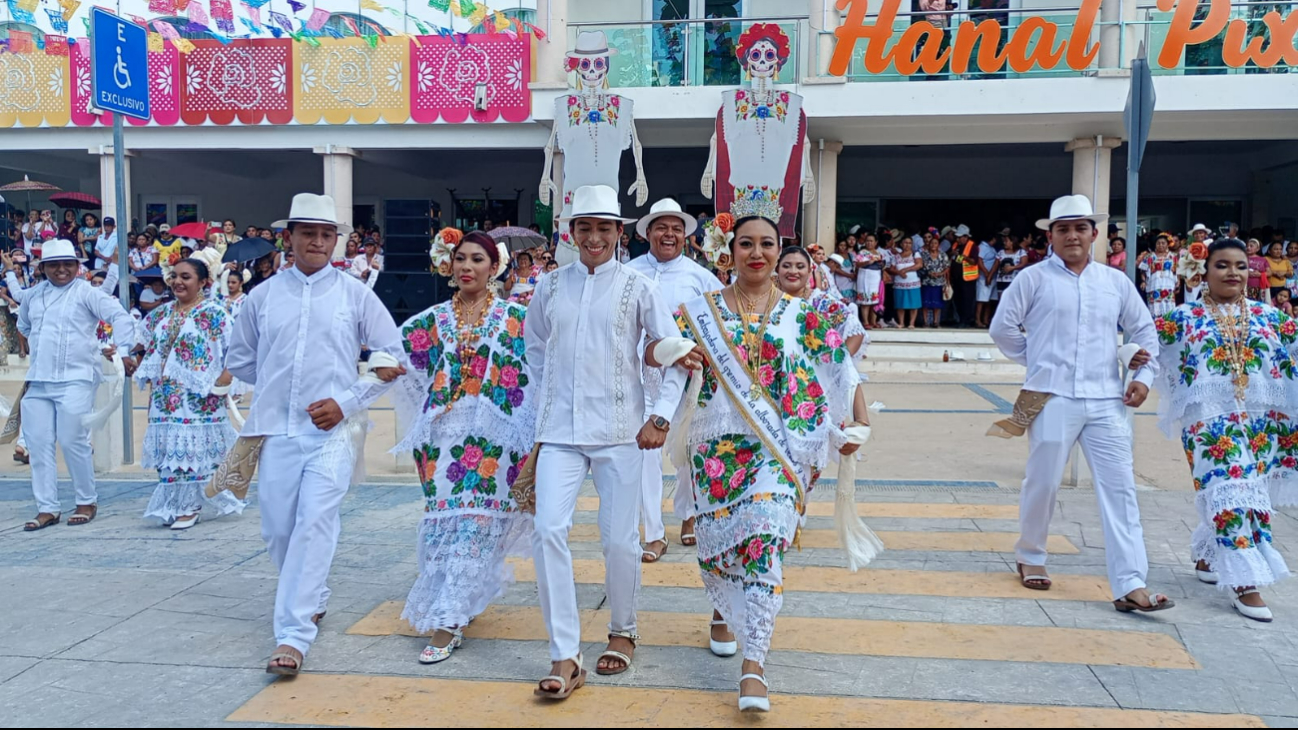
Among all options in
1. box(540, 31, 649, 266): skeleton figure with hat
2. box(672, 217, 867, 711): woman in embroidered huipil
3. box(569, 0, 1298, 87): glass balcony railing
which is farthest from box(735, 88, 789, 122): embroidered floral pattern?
box(672, 217, 867, 711): woman in embroidered huipil

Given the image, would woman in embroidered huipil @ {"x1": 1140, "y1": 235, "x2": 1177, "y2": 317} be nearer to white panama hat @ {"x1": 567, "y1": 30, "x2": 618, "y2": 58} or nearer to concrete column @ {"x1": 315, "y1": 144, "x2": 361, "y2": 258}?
white panama hat @ {"x1": 567, "y1": 30, "x2": 618, "y2": 58}

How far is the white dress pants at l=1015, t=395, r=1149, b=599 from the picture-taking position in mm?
5125

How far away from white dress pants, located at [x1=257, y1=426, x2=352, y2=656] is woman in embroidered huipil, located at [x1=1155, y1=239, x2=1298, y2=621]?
421 centimetres

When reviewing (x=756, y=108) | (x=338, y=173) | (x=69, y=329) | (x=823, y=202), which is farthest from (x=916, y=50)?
(x=69, y=329)

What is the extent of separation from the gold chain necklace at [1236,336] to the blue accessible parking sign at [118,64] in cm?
800

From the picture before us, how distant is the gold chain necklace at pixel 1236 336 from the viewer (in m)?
5.39

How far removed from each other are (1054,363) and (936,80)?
1226cm

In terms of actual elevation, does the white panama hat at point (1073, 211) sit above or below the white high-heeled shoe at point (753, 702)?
above

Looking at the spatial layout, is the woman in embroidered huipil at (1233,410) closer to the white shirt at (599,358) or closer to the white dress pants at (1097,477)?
the white dress pants at (1097,477)

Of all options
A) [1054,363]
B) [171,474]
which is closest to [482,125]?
[171,474]

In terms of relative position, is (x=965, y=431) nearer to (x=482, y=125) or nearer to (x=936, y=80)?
(x=936, y=80)

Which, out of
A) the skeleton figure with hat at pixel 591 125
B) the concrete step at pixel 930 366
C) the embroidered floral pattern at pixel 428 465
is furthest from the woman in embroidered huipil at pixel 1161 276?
the embroidered floral pattern at pixel 428 465

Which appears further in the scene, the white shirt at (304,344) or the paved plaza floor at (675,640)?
the white shirt at (304,344)

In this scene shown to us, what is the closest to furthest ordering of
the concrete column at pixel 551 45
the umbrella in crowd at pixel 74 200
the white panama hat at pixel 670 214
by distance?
the white panama hat at pixel 670 214 < the concrete column at pixel 551 45 < the umbrella in crowd at pixel 74 200
